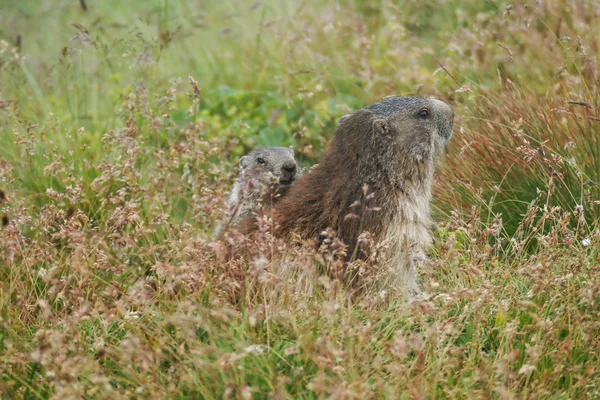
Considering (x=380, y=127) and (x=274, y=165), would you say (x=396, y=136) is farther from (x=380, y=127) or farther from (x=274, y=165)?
(x=274, y=165)

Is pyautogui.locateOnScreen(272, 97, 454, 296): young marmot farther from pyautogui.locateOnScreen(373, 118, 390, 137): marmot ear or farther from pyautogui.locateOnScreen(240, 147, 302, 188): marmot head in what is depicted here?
pyautogui.locateOnScreen(240, 147, 302, 188): marmot head

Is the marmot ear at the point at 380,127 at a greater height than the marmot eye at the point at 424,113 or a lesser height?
greater

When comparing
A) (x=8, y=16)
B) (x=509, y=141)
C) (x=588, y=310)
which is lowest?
(x=588, y=310)

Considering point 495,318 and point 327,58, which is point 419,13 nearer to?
point 327,58

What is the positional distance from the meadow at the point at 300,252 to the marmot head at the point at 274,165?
32 centimetres

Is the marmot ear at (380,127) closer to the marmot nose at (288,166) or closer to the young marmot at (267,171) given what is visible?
the young marmot at (267,171)

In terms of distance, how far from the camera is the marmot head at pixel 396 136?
5.21 meters

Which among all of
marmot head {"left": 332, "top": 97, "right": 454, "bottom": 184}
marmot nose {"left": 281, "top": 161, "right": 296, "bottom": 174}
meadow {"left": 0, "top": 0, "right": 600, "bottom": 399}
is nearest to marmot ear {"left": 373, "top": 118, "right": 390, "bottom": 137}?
marmot head {"left": 332, "top": 97, "right": 454, "bottom": 184}

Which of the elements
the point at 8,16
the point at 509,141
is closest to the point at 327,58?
the point at 509,141

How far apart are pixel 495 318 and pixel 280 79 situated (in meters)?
4.89

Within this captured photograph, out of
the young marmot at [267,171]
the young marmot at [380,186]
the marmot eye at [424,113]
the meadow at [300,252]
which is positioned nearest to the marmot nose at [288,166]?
the young marmot at [267,171]

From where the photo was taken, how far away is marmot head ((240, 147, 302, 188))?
6.74 m

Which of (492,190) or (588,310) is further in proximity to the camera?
(492,190)

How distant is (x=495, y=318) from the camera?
169 inches
